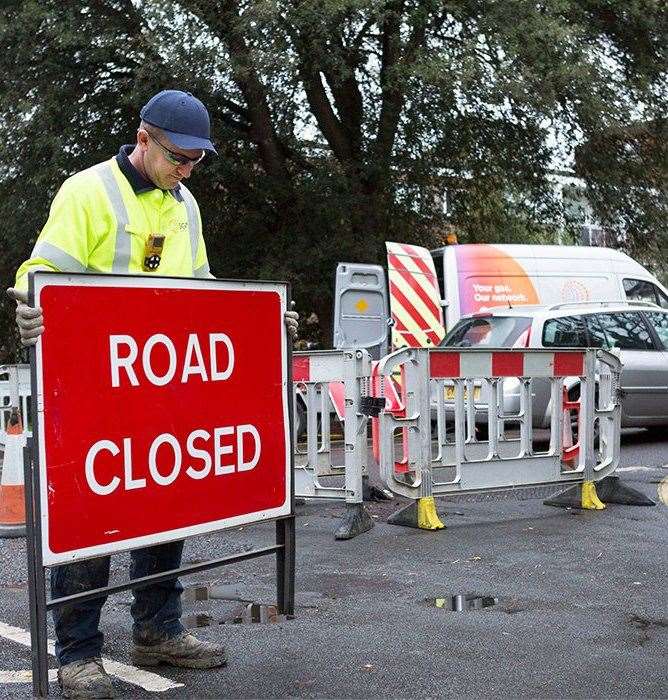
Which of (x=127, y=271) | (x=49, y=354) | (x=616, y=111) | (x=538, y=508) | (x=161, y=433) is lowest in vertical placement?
(x=538, y=508)

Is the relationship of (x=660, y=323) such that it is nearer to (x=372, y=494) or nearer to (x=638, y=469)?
(x=638, y=469)

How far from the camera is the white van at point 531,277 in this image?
16.0 meters

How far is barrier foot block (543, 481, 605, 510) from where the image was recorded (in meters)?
8.21

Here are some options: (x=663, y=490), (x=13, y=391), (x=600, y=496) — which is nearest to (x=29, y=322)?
(x=600, y=496)

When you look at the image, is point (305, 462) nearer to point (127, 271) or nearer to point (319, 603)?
point (319, 603)

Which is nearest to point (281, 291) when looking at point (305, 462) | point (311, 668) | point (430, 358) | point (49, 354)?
point (49, 354)

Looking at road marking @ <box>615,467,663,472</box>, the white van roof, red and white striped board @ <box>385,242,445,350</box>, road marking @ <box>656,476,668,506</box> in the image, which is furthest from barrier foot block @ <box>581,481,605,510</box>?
the white van roof

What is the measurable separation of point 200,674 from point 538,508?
15.2ft

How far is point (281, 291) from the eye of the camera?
15.0 feet

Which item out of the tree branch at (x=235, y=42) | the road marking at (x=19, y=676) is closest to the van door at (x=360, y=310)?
the tree branch at (x=235, y=42)

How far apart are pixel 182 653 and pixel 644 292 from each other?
47.9 feet

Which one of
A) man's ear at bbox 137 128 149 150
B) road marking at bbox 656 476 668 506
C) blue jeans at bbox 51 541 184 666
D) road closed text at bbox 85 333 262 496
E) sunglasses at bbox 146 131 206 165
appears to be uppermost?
man's ear at bbox 137 128 149 150

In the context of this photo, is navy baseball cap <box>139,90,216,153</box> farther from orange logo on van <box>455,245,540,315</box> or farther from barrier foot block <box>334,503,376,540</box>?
orange logo on van <box>455,245,540,315</box>

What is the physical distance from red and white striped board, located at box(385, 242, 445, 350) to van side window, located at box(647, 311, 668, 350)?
2717 mm
